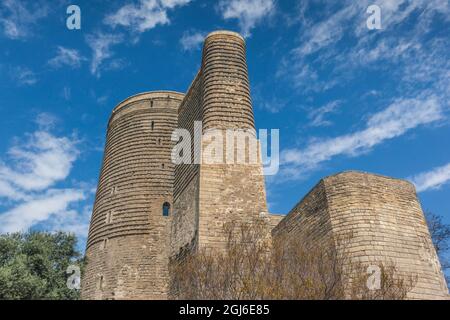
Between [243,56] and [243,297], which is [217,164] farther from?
[243,297]

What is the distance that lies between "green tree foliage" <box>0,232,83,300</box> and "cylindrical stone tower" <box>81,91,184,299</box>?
3.93 metres

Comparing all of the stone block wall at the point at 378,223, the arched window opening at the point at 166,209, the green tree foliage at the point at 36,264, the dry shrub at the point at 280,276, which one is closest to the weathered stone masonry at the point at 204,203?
the stone block wall at the point at 378,223

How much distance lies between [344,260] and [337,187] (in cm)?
222

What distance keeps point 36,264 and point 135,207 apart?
22.0 ft

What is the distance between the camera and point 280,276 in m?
10.8

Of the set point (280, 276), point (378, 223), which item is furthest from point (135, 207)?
point (378, 223)

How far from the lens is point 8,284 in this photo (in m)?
12.2

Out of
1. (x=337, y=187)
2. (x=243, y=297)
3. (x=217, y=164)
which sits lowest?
(x=243, y=297)

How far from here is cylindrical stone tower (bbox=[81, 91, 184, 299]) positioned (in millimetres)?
19531

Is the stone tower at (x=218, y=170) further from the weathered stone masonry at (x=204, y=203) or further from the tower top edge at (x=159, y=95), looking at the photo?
the tower top edge at (x=159, y=95)

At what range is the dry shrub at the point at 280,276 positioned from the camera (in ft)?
32.9

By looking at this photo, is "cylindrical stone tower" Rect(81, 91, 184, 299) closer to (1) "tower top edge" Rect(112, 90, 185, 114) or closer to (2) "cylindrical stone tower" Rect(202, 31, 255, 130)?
(1) "tower top edge" Rect(112, 90, 185, 114)

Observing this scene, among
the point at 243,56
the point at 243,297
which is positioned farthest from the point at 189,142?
the point at 243,297

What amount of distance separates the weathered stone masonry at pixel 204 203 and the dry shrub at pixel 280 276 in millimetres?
816
